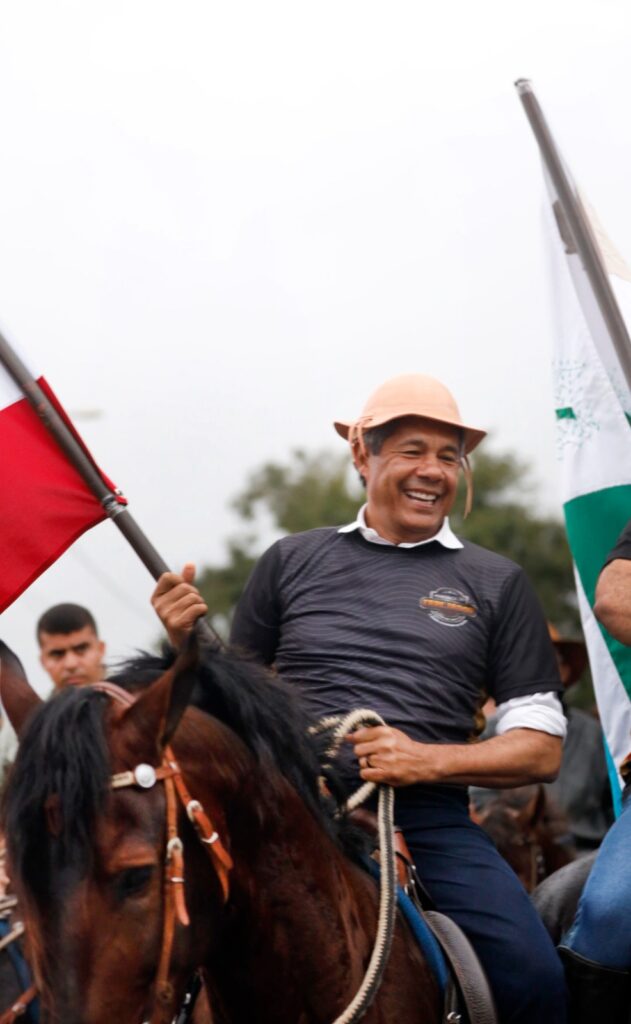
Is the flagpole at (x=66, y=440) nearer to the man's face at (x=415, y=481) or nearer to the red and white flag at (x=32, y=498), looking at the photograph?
the red and white flag at (x=32, y=498)

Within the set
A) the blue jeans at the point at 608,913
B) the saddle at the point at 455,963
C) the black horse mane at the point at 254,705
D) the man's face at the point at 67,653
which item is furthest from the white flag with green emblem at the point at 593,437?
the man's face at the point at 67,653

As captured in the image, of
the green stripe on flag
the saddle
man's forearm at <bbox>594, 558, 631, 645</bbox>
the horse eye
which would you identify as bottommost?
the saddle

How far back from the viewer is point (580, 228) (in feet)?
21.5

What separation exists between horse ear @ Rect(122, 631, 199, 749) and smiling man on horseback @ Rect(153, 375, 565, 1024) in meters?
0.83

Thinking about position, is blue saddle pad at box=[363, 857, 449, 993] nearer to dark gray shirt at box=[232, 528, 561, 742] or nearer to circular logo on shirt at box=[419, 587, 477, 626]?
dark gray shirt at box=[232, 528, 561, 742]

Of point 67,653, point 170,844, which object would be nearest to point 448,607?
point 170,844

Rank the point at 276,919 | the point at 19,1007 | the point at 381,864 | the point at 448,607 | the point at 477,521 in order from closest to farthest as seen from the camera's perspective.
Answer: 1. the point at 19,1007
2. the point at 276,919
3. the point at 381,864
4. the point at 448,607
5. the point at 477,521

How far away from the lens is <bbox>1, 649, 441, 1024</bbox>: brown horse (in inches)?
149

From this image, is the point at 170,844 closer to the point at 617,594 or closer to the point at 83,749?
the point at 83,749

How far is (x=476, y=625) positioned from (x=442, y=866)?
832 millimetres

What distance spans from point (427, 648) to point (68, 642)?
15.5ft

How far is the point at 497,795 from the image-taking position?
1036cm

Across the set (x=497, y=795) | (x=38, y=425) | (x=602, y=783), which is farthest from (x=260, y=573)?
(x=602, y=783)

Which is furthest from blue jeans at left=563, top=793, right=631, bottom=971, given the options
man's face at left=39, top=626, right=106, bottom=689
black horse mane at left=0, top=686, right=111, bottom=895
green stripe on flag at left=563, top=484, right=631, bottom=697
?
man's face at left=39, top=626, right=106, bottom=689
